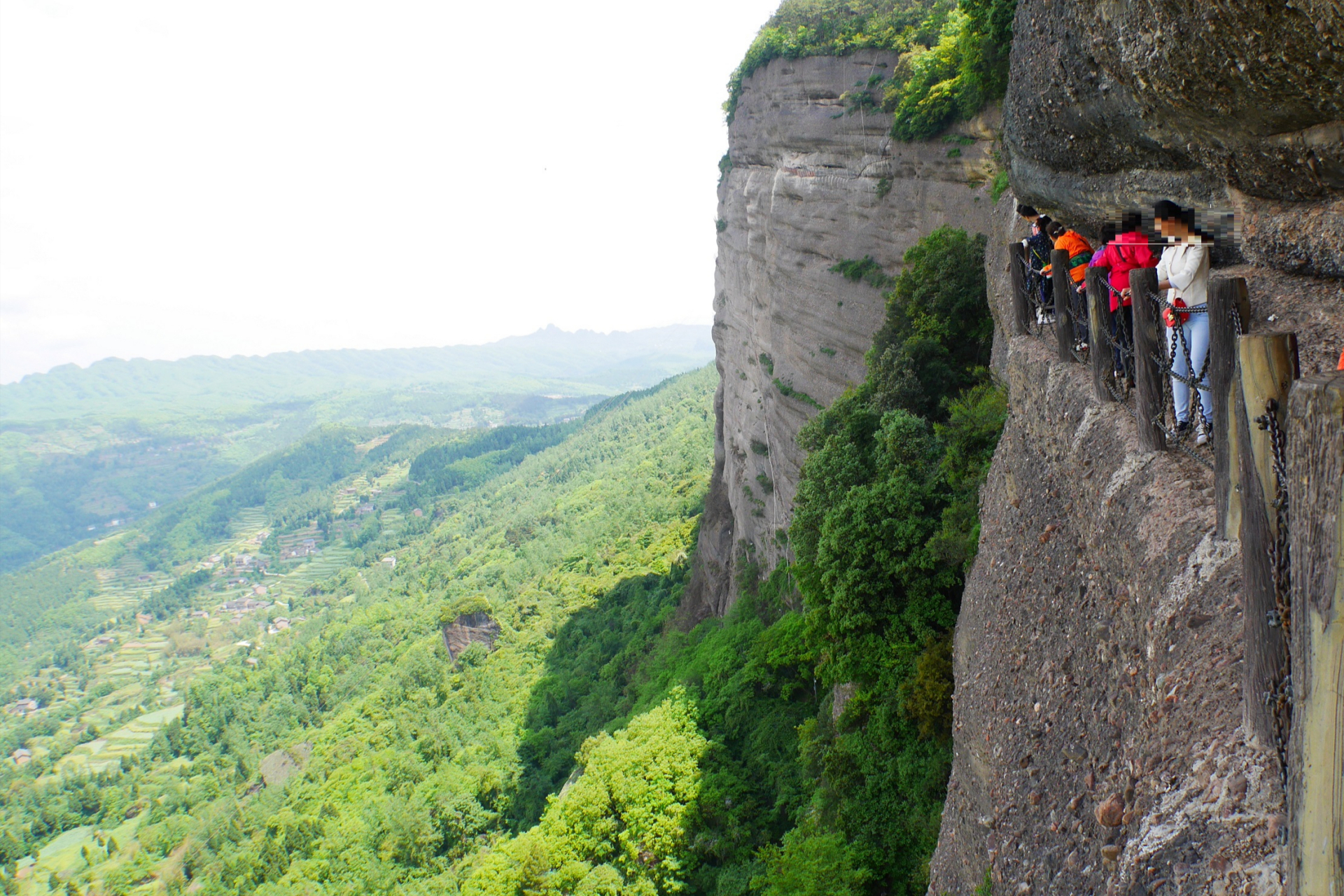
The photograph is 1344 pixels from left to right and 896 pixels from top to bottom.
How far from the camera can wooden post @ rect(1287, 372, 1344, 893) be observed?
2.58 m

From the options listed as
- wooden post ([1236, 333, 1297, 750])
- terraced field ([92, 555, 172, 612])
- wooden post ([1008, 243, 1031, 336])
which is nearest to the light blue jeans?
wooden post ([1236, 333, 1297, 750])

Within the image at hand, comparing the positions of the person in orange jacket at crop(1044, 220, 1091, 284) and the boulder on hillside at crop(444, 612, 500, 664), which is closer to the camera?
the person in orange jacket at crop(1044, 220, 1091, 284)

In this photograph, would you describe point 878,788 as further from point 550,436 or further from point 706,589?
point 550,436

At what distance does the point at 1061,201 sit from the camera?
9.88 m

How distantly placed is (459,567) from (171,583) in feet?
414

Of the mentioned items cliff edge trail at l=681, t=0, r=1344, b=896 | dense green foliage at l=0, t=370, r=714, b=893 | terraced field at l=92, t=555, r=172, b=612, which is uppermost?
cliff edge trail at l=681, t=0, r=1344, b=896

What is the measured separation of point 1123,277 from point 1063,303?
1519 millimetres

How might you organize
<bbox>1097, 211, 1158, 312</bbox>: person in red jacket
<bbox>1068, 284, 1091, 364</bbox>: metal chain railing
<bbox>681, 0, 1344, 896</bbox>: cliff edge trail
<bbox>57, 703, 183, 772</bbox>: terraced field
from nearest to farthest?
<bbox>681, 0, 1344, 896</bbox>: cliff edge trail → <bbox>1097, 211, 1158, 312</bbox>: person in red jacket → <bbox>1068, 284, 1091, 364</bbox>: metal chain railing → <bbox>57, 703, 183, 772</bbox>: terraced field

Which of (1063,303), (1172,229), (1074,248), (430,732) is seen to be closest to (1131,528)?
(1172,229)

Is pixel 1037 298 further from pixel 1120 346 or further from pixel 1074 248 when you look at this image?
pixel 1120 346

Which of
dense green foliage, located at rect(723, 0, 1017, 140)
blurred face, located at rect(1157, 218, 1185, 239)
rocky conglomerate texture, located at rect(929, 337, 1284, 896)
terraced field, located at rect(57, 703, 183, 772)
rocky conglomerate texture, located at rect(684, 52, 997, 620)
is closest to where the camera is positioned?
rocky conglomerate texture, located at rect(929, 337, 1284, 896)

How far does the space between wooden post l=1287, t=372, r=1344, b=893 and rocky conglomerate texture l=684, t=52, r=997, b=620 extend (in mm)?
19207

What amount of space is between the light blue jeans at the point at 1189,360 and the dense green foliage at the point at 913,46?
13113 millimetres

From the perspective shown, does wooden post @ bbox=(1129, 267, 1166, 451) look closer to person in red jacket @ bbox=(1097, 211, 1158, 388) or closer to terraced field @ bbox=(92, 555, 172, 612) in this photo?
person in red jacket @ bbox=(1097, 211, 1158, 388)
